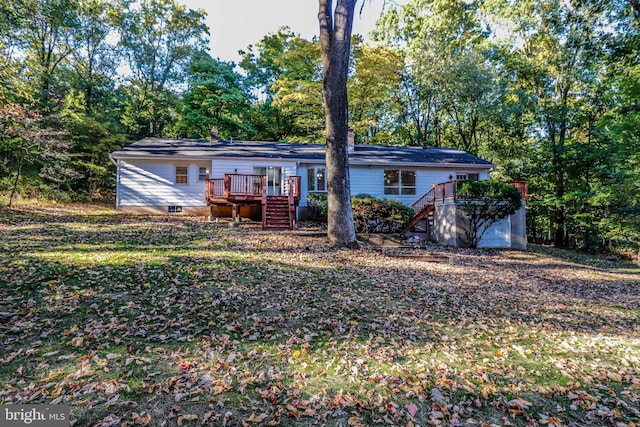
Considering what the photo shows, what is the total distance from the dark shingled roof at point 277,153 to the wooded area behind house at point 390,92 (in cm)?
314

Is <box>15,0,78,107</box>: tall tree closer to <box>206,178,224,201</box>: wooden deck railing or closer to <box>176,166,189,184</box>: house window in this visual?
<box>176,166,189,184</box>: house window

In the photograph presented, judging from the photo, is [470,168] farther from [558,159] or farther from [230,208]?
[230,208]

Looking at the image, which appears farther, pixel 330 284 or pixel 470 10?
pixel 470 10

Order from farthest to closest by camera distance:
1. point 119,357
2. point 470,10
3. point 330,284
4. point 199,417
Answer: point 470,10, point 330,284, point 119,357, point 199,417

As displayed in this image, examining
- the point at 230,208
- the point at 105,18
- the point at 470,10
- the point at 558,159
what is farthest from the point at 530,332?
the point at 105,18

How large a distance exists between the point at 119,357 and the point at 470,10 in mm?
16022

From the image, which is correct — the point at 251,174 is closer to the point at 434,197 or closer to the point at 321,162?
the point at 321,162

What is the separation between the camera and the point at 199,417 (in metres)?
2.75

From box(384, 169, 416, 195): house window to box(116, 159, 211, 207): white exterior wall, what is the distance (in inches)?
396

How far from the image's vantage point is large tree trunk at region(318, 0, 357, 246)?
32.5ft

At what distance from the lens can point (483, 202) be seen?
12.7 metres

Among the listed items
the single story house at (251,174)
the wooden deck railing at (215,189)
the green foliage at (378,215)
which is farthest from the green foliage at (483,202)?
the wooden deck railing at (215,189)

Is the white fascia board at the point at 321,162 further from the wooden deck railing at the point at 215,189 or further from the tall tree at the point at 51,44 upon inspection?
the tall tree at the point at 51,44

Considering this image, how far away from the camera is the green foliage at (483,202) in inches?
499
